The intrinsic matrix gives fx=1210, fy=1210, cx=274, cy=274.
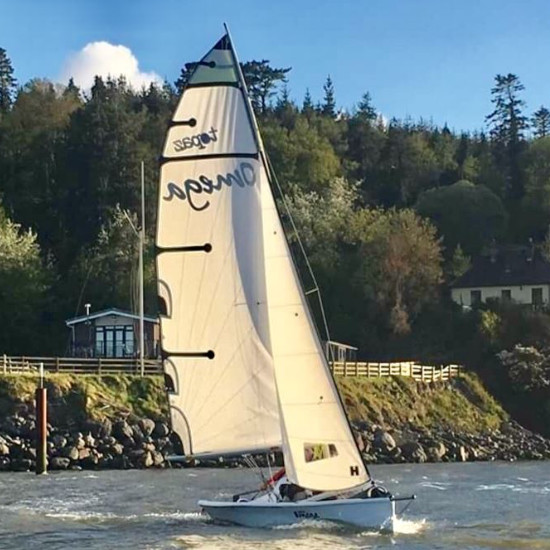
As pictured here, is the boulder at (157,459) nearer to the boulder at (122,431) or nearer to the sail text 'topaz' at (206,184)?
the boulder at (122,431)

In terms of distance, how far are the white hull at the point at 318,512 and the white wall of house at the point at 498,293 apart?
60.3 metres

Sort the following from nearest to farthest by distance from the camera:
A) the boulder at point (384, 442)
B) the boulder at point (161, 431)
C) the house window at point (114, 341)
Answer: the boulder at point (161, 431)
the boulder at point (384, 442)
the house window at point (114, 341)

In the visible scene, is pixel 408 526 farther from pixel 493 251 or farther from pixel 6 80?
pixel 6 80

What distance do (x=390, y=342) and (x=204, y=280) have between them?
55.6m

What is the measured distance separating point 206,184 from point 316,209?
221 feet

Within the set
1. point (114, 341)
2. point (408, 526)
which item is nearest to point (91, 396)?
point (114, 341)

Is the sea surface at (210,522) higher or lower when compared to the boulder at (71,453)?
lower

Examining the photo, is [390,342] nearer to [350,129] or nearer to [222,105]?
[350,129]

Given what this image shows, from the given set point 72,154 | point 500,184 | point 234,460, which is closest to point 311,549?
point 234,460

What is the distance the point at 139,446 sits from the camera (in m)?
51.0

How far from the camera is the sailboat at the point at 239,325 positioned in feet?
A: 88.2

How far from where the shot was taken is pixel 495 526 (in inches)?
1236

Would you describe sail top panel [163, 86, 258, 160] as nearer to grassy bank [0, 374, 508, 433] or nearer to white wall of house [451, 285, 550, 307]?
grassy bank [0, 374, 508, 433]

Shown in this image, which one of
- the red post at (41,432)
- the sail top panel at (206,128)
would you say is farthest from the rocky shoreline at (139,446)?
the sail top panel at (206,128)
